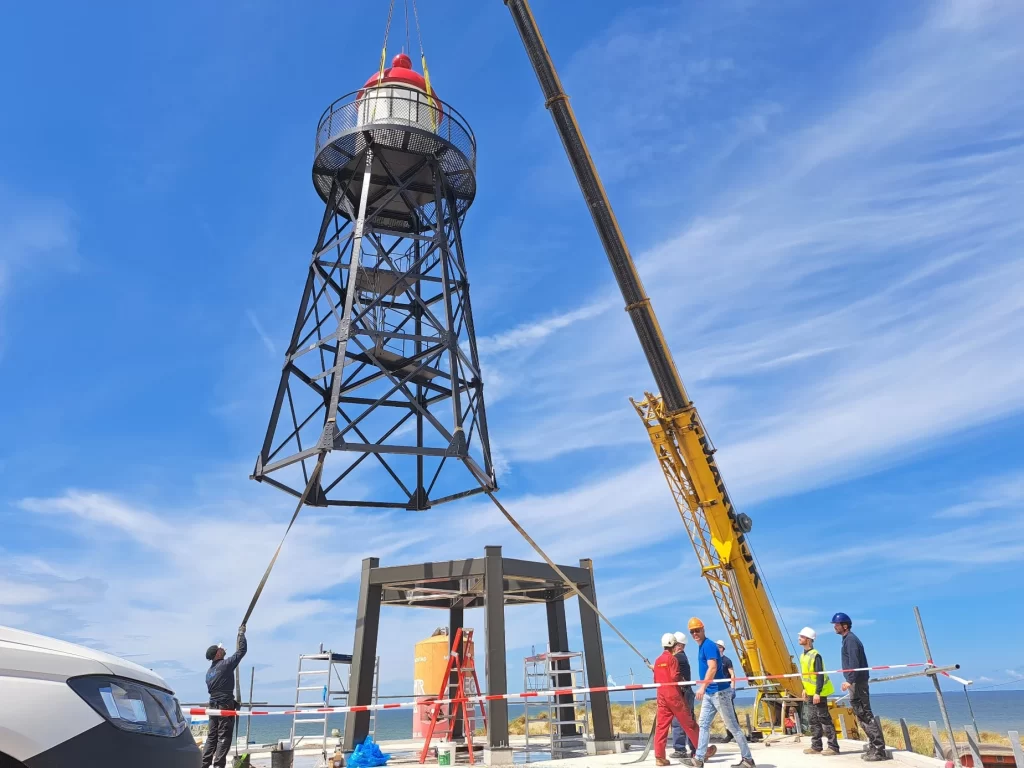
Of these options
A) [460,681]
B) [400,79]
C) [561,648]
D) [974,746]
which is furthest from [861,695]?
[400,79]

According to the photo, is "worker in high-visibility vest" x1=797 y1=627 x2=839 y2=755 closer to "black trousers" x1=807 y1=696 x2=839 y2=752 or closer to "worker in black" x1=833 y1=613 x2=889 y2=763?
"black trousers" x1=807 y1=696 x2=839 y2=752

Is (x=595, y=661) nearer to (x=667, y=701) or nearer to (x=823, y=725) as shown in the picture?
(x=823, y=725)

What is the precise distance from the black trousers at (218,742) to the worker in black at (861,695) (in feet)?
29.1

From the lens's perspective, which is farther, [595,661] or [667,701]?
[595,661]

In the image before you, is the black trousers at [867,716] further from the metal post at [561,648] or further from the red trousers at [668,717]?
the metal post at [561,648]

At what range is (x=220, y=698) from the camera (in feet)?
35.7

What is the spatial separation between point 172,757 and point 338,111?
14.1 m

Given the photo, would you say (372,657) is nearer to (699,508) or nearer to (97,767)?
(699,508)

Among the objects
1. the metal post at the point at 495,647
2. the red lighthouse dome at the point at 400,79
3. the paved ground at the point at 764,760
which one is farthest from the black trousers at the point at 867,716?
the red lighthouse dome at the point at 400,79

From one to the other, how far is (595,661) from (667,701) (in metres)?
5.74

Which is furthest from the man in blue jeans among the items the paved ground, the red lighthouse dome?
the red lighthouse dome

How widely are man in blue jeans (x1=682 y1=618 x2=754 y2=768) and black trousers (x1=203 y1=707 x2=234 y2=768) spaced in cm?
666

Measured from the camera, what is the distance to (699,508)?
62.5 ft

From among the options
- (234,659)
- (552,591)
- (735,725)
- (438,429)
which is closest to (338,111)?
(438,429)
